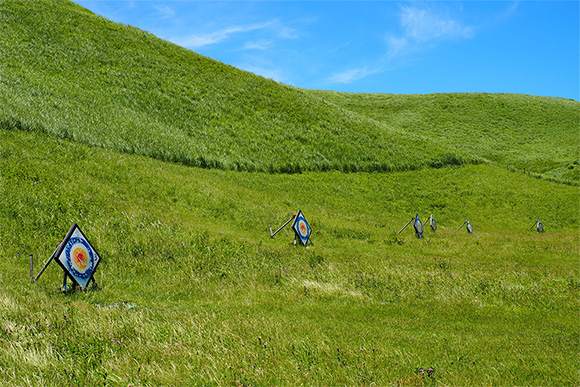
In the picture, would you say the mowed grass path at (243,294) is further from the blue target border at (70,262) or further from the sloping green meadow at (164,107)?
the sloping green meadow at (164,107)

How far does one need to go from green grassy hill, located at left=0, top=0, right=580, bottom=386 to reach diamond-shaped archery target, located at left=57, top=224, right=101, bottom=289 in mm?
690

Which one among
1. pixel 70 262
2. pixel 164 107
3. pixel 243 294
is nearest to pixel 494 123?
pixel 164 107

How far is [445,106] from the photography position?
96562mm

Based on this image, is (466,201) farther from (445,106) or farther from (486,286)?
(445,106)

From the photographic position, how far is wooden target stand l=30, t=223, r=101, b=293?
34.0ft

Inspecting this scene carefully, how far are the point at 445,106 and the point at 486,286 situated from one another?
94.1 m

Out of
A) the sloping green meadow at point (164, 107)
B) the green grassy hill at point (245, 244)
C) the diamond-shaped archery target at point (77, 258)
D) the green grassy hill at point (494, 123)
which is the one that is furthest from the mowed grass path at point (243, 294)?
the green grassy hill at point (494, 123)

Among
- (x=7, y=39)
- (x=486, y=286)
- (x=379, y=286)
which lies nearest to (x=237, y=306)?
(x=379, y=286)

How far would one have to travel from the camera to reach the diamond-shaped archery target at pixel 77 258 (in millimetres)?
10422

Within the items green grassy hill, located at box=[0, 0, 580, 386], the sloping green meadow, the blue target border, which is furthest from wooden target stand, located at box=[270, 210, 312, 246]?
the sloping green meadow

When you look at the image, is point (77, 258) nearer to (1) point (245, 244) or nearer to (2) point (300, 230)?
(1) point (245, 244)

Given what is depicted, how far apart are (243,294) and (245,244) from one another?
512cm

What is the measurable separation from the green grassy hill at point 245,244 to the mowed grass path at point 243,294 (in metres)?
0.07

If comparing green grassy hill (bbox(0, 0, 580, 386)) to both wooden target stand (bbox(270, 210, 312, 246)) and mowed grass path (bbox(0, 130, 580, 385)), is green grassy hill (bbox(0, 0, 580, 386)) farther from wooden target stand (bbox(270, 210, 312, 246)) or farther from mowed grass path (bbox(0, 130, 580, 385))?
wooden target stand (bbox(270, 210, 312, 246))
